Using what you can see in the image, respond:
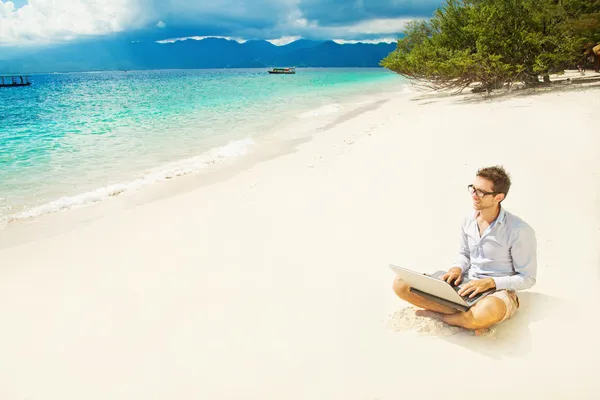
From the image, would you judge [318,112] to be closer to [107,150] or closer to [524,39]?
[524,39]

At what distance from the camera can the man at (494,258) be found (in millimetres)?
3334

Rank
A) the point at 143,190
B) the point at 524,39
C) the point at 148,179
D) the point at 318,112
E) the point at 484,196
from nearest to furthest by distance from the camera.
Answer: the point at 484,196
the point at 143,190
the point at 148,179
the point at 524,39
the point at 318,112

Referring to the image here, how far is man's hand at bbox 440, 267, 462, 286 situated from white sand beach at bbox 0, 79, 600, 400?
0.43m

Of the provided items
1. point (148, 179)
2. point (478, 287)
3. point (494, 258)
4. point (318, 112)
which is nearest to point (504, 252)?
point (494, 258)

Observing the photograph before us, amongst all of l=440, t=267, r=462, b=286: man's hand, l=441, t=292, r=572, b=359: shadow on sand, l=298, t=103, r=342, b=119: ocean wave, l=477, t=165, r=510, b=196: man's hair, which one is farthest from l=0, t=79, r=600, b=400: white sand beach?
l=298, t=103, r=342, b=119: ocean wave

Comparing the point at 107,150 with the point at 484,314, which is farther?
the point at 107,150

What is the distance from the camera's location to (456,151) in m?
8.90

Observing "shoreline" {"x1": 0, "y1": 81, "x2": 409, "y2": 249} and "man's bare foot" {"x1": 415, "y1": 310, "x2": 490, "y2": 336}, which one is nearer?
"man's bare foot" {"x1": 415, "y1": 310, "x2": 490, "y2": 336}

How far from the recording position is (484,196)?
3408 mm

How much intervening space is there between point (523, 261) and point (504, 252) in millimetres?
156

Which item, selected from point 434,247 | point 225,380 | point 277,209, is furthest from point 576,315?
point 277,209

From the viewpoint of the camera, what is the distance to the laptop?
3.30 metres

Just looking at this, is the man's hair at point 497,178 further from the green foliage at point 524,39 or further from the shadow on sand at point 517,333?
the green foliage at point 524,39

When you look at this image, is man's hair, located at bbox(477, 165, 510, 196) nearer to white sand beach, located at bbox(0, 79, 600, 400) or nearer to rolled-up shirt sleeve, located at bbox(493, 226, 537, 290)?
rolled-up shirt sleeve, located at bbox(493, 226, 537, 290)
